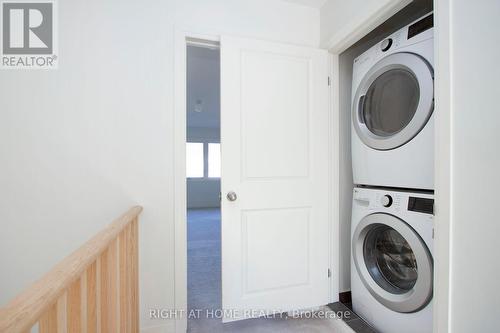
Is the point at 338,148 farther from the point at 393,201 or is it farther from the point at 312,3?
the point at 312,3

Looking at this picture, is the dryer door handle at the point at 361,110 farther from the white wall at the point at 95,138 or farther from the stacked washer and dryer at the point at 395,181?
the white wall at the point at 95,138

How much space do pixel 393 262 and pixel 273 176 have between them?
35.9 inches

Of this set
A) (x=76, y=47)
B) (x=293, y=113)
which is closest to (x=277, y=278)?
(x=293, y=113)

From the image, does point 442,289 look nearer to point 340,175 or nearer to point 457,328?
point 457,328

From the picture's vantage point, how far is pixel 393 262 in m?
1.42

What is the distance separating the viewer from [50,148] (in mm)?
1331

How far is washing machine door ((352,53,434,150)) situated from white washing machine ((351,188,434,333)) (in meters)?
0.34

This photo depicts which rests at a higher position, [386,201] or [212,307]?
[386,201]

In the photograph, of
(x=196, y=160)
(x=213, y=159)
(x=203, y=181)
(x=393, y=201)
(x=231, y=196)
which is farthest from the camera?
(x=213, y=159)

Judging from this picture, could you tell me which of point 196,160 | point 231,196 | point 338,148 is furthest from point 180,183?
point 196,160

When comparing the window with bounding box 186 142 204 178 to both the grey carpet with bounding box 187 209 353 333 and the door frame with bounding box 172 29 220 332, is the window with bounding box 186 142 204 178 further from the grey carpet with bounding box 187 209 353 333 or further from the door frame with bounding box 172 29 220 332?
the door frame with bounding box 172 29 220 332

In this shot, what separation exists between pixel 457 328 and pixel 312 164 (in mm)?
1097

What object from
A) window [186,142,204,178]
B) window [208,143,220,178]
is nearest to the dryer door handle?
window [208,143,220,178]

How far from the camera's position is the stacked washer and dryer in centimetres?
116
